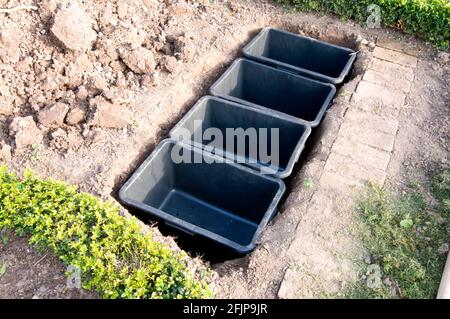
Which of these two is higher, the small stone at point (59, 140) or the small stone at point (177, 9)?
the small stone at point (177, 9)

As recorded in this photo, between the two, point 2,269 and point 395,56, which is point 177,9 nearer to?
point 395,56

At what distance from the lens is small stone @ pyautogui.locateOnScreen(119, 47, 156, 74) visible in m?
4.77

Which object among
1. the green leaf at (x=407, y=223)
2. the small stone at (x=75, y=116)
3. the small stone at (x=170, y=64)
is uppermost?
the small stone at (x=170, y=64)

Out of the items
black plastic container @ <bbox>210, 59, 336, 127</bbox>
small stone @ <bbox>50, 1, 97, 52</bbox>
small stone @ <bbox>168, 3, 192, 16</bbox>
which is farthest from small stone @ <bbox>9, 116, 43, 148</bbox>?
small stone @ <bbox>168, 3, 192, 16</bbox>

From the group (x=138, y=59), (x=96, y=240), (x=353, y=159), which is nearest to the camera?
(x=96, y=240)

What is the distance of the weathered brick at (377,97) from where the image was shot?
5.03m

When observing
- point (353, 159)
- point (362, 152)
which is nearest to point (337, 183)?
point (353, 159)

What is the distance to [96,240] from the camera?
3307 mm

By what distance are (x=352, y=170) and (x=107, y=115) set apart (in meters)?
2.41

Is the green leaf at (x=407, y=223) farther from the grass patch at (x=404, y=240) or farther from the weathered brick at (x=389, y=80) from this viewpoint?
the weathered brick at (x=389, y=80)

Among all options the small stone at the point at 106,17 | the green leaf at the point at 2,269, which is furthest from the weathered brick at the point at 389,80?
the green leaf at the point at 2,269

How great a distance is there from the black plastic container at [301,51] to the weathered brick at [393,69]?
295 millimetres
